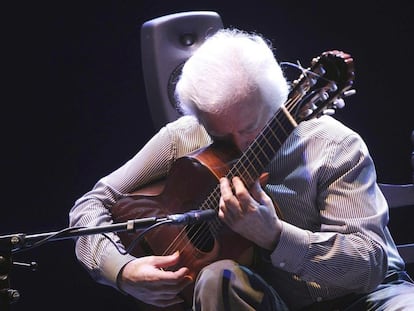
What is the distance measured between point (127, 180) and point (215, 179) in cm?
44

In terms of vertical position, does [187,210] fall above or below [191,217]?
below

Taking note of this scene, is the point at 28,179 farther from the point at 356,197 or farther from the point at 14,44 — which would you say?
the point at 356,197

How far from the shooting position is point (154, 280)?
210 cm

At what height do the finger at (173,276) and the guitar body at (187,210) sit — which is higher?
the guitar body at (187,210)

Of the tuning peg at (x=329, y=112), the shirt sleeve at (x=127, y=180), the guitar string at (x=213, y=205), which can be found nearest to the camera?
the tuning peg at (x=329, y=112)

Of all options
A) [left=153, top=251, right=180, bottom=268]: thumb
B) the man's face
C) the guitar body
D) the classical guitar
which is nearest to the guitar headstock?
the classical guitar

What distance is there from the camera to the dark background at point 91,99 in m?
3.23

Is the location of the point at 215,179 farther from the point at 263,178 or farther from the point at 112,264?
the point at 112,264

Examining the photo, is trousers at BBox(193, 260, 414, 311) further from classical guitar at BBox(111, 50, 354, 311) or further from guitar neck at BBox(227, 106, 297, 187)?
guitar neck at BBox(227, 106, 297, 187)

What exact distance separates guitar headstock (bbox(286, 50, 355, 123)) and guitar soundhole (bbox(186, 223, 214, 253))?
41 cm

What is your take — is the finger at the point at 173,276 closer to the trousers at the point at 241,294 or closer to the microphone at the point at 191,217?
the trousers at the point at 241,294

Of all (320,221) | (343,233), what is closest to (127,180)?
(320,221)

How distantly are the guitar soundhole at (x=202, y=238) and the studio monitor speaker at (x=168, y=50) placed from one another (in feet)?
2.15

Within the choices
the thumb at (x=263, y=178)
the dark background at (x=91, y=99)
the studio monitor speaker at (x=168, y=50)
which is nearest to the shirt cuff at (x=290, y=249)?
the thumb at (x=263, y=178)
